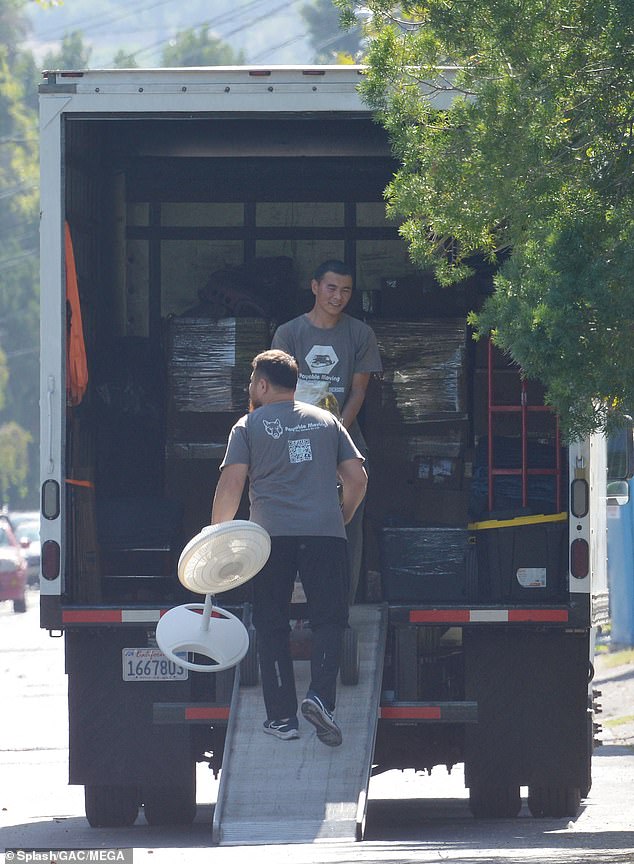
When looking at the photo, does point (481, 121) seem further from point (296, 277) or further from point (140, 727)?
point (296, 277)

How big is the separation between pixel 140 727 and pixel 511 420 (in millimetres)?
2664

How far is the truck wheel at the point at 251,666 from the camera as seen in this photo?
814 cm

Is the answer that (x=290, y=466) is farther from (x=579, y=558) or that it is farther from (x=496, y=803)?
(x=496, y=803)

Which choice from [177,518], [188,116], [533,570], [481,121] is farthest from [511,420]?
[481,121]

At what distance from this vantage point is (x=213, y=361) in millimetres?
10023

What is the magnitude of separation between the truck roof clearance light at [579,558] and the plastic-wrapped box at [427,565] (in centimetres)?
70

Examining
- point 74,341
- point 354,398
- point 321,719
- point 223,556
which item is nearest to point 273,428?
point 223,556

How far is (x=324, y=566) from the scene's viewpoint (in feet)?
25.4

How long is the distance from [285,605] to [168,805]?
65.7 inches

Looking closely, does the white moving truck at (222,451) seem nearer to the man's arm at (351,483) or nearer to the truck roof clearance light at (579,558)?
the truck roof clearance light at (579,558)

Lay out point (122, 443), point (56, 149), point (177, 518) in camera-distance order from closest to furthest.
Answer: point (56, 149)
point (177, 518)
point (122, 443)

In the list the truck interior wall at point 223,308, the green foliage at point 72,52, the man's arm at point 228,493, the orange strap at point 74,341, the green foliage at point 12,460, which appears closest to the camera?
the man's arm at point 228,493

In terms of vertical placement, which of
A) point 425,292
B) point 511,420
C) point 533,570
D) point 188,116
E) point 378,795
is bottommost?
point 378,795

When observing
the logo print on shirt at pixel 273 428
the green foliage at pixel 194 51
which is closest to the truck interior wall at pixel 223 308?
the logo print on shirt at pixel 273 428
